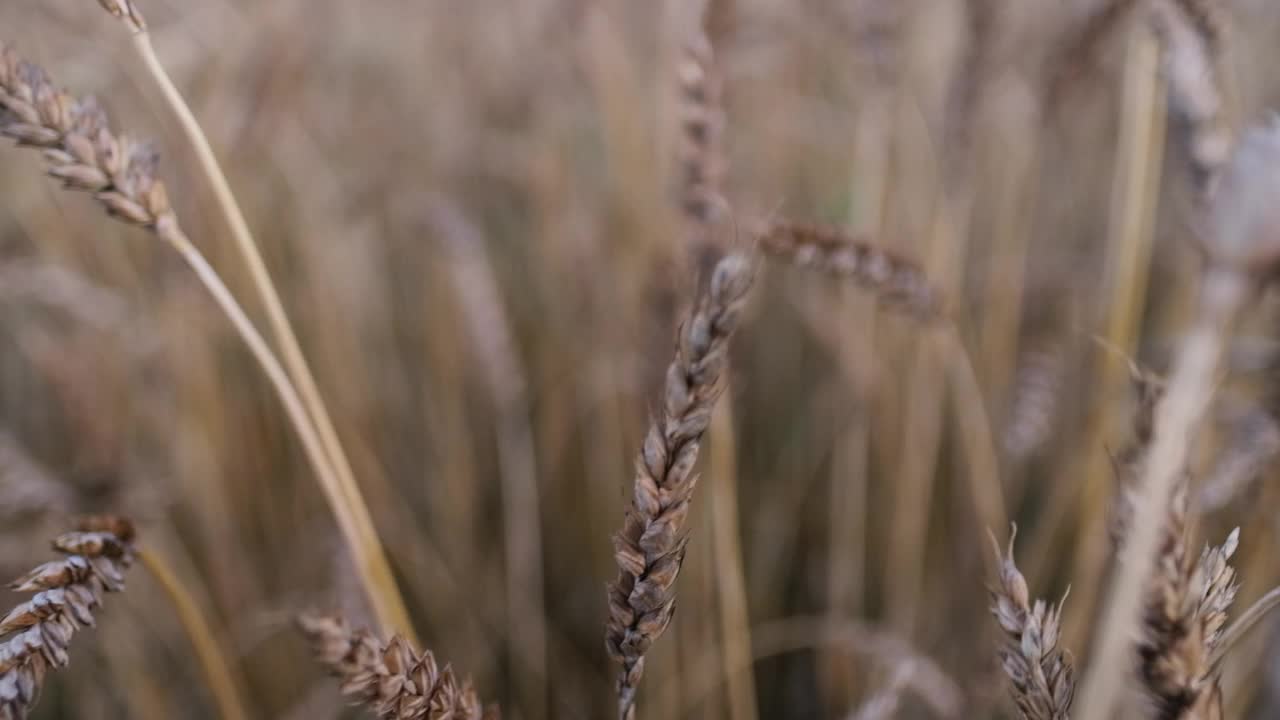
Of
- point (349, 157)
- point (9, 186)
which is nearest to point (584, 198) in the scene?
point (349, 157)

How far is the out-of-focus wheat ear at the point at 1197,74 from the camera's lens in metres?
0.41

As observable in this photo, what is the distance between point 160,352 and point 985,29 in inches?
38.7

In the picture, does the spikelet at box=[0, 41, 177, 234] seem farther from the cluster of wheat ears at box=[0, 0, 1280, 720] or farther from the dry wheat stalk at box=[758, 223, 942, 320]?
the dry wheat stalk at box=[758, 223, 942, 320]

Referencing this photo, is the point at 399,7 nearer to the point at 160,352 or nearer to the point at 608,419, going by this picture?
the point at 160,352

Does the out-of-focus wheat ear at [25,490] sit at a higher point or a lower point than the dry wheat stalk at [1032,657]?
lower

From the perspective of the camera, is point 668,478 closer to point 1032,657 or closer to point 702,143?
point 1032,657

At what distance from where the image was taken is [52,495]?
71 cm

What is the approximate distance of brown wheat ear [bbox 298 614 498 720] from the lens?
325mm

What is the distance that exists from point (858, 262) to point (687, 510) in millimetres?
266

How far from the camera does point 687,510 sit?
Result: 326 mm

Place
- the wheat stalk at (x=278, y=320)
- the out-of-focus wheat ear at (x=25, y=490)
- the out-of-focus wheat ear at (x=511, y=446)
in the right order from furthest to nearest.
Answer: the out-of-focus wheat ear at (x=511, y=446) → the out-of-focus wheat ear at (x=25, y=490) → the wheat stalk at (x=278, y=320)

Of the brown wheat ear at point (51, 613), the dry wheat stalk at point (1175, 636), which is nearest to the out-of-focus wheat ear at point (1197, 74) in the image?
the dry wheat stalk at point (1175, 636)

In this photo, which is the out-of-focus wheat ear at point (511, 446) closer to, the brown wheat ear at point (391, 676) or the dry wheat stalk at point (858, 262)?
the dry wheat stalk at point (858, 262)

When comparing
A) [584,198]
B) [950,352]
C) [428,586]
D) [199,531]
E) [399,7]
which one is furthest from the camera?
[399,7]
